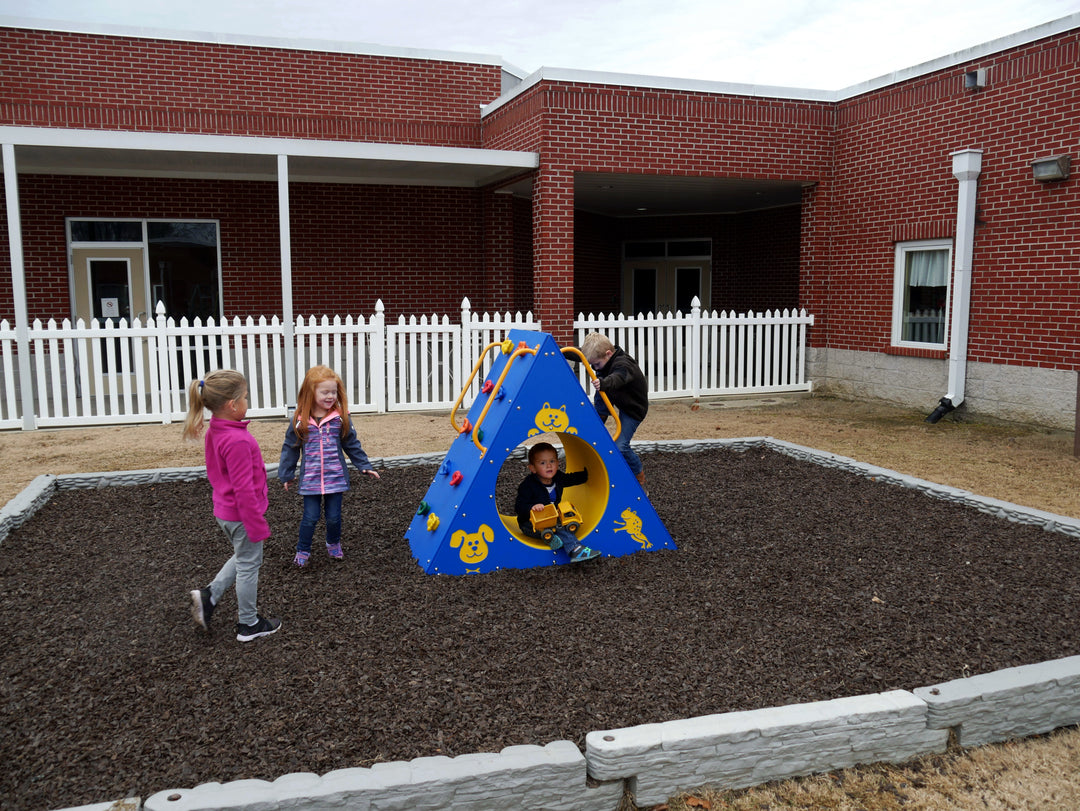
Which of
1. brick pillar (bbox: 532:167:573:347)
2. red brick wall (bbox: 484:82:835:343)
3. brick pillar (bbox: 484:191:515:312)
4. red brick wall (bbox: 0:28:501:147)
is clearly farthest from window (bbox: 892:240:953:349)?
red brick wall (bbox: 0:28:501:147)

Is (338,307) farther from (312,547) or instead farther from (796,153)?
(312,547)

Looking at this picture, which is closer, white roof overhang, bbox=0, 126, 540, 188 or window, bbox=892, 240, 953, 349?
white roof overhang, bbox=0, 126, 540, 188

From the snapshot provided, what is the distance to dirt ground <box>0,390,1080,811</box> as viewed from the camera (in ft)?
9.80

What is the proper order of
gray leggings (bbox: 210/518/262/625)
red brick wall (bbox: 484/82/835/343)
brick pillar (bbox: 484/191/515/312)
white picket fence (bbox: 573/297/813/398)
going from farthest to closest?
brick pillar (bbox: 484/191/515/312) < white picket fence (bbox: 573/297/813/398) < red brick wall (bbox: 484/82/835/343) < gray leggings (bbox: 210/518/262/625)

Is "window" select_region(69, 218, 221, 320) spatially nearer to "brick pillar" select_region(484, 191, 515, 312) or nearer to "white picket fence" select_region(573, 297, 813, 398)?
"brick pillar" select_region(484, 191, 515, 312)

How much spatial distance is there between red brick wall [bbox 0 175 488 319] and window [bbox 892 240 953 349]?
7088mm

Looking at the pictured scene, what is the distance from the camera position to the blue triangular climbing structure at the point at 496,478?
191 inches

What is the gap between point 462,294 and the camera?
15.5 m

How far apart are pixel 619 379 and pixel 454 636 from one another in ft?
8.66

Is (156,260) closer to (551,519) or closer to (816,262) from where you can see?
(816,262)

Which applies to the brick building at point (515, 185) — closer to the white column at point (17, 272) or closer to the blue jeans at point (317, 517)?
the white column at point (17, 272)

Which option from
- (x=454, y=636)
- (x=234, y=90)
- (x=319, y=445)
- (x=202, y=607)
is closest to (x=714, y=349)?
(x=319, y=445)

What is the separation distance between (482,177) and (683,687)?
38.8 ft

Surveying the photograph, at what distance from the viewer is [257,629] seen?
4.08 m
